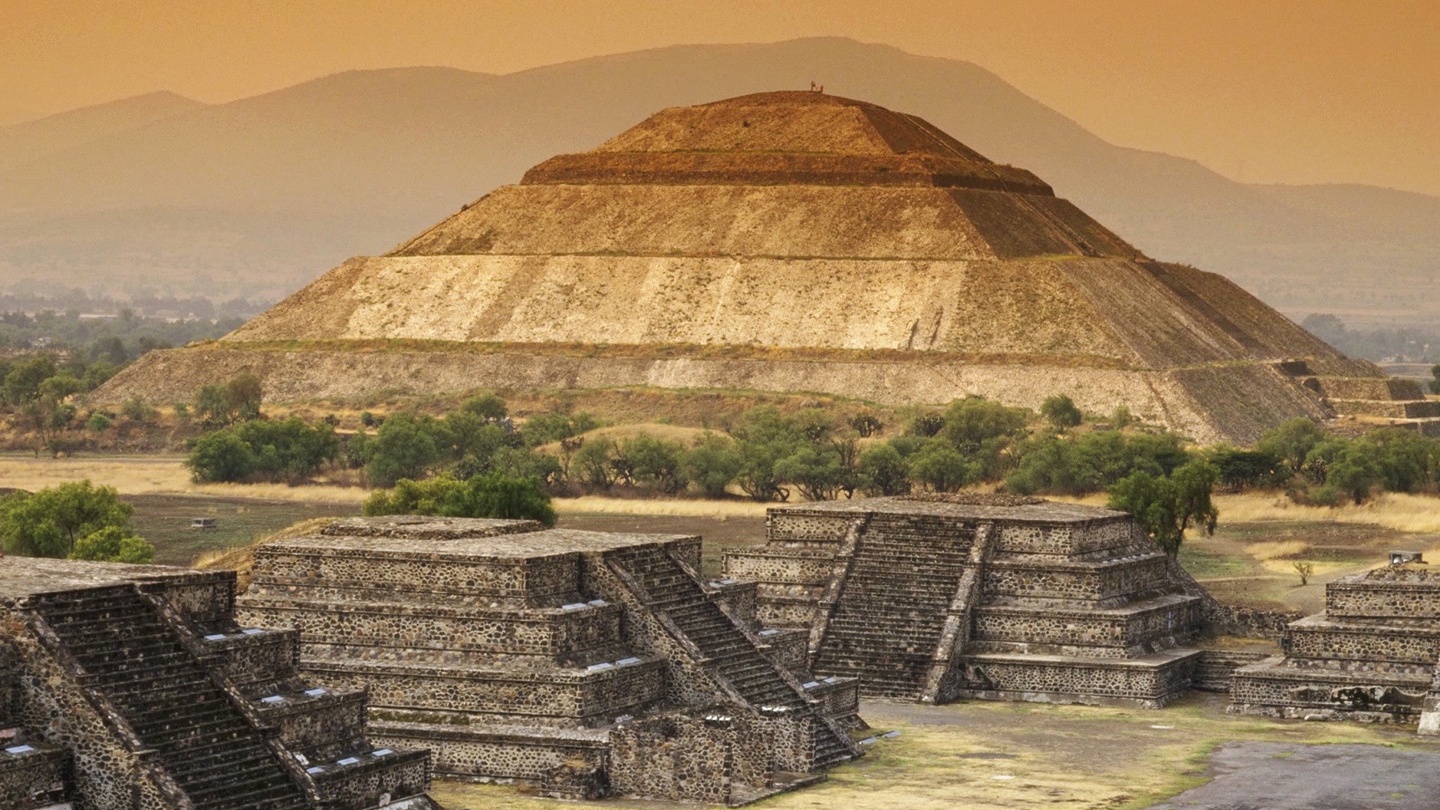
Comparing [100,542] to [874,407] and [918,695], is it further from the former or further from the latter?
[874,407]

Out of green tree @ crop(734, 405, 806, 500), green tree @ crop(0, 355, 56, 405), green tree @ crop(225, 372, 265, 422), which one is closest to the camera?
green tree @ crop(734, 405, 806, 500)

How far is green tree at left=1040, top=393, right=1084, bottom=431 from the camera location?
11125 cm

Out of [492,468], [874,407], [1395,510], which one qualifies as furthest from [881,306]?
[1395,510]

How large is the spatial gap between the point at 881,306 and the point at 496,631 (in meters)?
97.3

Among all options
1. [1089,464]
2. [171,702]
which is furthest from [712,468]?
[171,702]

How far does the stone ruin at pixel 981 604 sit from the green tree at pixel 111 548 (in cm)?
1286

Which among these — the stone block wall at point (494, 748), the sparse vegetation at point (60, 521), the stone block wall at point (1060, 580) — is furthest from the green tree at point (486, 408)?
the stone block wall at point (494, 748)

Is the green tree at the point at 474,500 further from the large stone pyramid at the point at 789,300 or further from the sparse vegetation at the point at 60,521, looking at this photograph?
the large stone pyramid at the point at 789,300

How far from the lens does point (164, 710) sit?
29.0 meters

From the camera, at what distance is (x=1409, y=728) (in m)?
42.1

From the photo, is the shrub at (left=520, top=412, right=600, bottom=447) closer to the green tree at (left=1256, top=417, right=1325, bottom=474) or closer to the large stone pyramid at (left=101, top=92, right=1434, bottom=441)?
the large stone pyramid at (left=101, top=92, right=1434, bottom=441)

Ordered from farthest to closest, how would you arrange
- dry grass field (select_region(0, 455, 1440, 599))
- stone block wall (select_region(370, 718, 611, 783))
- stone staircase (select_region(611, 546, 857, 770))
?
dry grass field (select_region(0, 455, 1440, 599)) < stone staircase (select_region(611, 546, 857, 770)) < stone block wall (select_region(370, 718, 611, 783))

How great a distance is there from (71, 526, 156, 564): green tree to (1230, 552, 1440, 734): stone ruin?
902 inches

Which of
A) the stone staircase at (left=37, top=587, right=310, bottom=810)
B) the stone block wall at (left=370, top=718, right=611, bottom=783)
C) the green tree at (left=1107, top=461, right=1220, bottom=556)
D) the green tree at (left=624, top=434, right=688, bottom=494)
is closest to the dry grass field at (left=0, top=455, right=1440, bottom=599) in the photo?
the green tree at (left=1107, top=461, right=1220, bottom=556)
